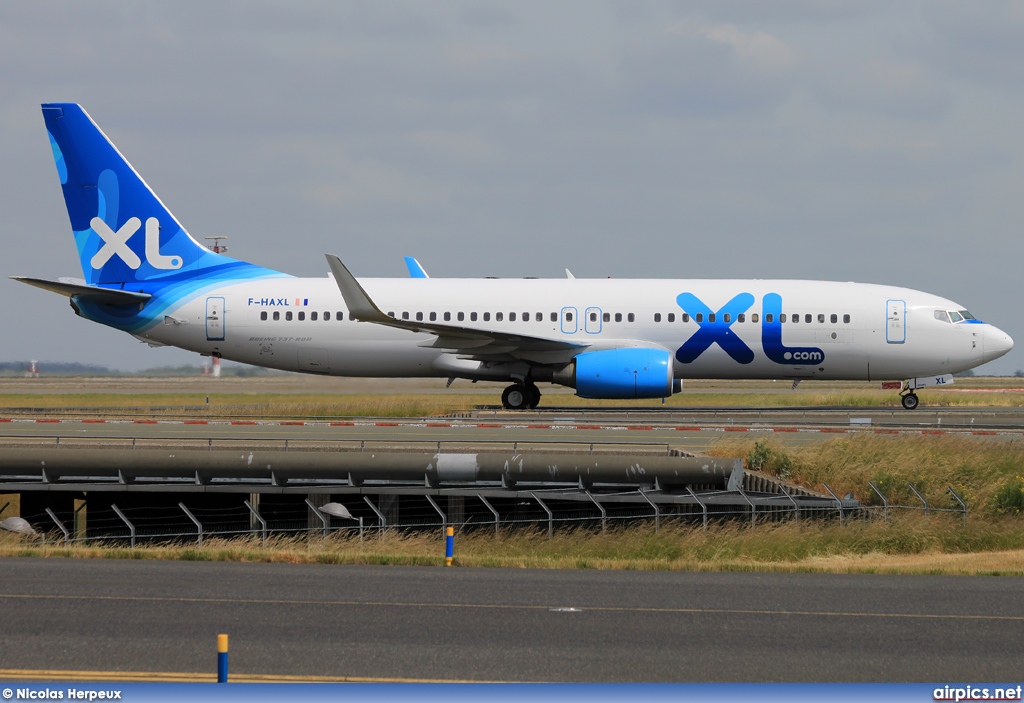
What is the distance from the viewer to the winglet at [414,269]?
41.4 meters

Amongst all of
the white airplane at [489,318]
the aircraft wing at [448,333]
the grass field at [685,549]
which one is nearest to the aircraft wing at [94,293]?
the white airplane at [489,318]

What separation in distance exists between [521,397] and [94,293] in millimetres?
13552

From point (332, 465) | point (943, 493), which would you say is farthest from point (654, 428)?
point (332, 465)

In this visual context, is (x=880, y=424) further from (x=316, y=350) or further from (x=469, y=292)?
(x=316, y=350)

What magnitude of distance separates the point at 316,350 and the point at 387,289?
294cm

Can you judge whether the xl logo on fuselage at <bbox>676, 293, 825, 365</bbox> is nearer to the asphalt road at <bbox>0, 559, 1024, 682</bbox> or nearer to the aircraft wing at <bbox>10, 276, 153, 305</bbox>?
the aircraft wing at <bbox>10, 276, 153, 305</bbox>

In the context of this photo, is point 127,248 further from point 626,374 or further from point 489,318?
point 626,374

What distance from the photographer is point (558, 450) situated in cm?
2144

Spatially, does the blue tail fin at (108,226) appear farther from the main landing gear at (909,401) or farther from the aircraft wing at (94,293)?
the main landing gear at (909,401)

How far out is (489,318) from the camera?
3694 centimetres

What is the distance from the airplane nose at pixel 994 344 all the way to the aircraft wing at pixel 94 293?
26.0 m

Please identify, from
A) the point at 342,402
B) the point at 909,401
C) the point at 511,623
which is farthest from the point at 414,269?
the point at 511,623

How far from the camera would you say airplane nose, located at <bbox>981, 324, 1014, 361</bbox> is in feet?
120

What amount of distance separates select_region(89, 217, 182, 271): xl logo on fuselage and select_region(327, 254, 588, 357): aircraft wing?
303 inches
